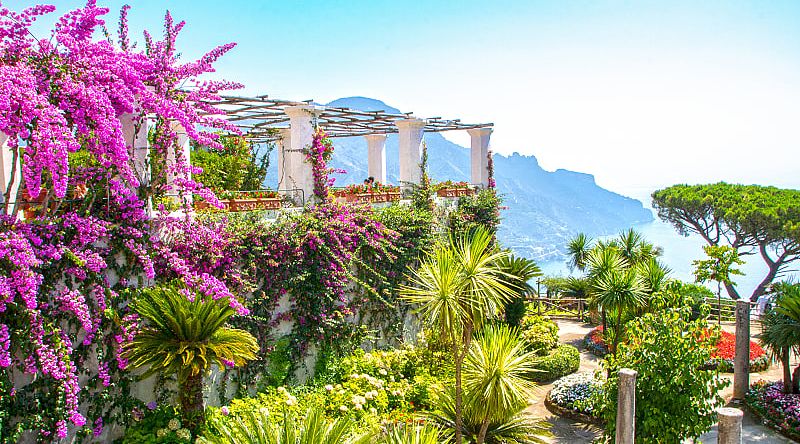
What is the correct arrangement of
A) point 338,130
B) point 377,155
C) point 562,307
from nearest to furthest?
1. point 338,130
2. point 377,155
3. point 562,307

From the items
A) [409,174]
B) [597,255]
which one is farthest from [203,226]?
[597,255]

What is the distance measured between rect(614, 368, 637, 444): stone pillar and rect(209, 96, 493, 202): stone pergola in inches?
301

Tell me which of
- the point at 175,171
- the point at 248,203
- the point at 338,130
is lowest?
the point at 248,203

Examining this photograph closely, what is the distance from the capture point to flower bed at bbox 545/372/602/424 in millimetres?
10438

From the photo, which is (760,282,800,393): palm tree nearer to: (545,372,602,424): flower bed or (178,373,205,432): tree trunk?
(545,372,602,424): flower bed

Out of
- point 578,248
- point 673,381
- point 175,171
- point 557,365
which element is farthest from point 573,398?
point 578,248

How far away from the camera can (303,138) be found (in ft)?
37.7

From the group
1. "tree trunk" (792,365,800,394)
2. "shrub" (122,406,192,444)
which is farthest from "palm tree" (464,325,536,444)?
"tree trunk" (792,365,800,394)

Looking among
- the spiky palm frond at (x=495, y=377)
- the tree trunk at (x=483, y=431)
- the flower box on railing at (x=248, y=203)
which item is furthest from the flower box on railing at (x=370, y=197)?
the tree trunk at (x=483, y=431)

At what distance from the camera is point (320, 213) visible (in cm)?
1094

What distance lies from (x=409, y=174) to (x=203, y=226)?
719 cm

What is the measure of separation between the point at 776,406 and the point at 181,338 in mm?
10325

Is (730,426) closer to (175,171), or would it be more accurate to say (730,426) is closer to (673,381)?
(673,381)

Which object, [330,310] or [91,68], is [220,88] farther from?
[330,310]
